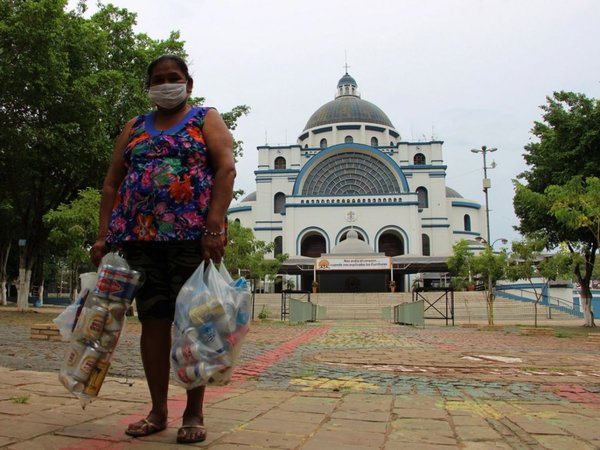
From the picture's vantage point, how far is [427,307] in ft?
89.3

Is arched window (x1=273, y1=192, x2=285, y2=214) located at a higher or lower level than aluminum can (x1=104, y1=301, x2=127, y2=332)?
higher

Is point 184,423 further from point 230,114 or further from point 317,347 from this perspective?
point 230,114

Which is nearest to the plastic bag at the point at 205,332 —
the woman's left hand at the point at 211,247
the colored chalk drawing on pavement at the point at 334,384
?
the woman's left hand at the point at 211,247

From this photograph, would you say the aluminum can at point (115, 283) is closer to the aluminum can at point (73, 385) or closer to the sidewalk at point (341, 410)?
Answer: the aluminum can at point (73, 385)

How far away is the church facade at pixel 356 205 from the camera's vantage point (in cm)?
4288

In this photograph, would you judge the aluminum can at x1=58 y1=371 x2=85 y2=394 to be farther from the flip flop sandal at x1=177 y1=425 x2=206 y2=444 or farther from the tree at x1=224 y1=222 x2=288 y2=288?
the tree at x1=224 y1=222 x2=288 y2=288

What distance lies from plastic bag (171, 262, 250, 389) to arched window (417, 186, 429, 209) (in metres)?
51.9

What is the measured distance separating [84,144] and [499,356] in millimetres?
12947

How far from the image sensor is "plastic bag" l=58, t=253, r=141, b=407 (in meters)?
2.42

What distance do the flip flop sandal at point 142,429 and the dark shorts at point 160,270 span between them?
489mm

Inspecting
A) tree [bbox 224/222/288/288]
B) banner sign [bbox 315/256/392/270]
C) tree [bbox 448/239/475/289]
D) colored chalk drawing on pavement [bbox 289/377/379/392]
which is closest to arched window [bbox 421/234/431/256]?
banner sign [bbox 315/256/392/270]

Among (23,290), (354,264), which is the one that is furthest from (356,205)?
(23,290)

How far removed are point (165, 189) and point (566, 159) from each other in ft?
55.5

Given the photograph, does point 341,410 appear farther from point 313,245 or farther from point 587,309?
point 313,245
